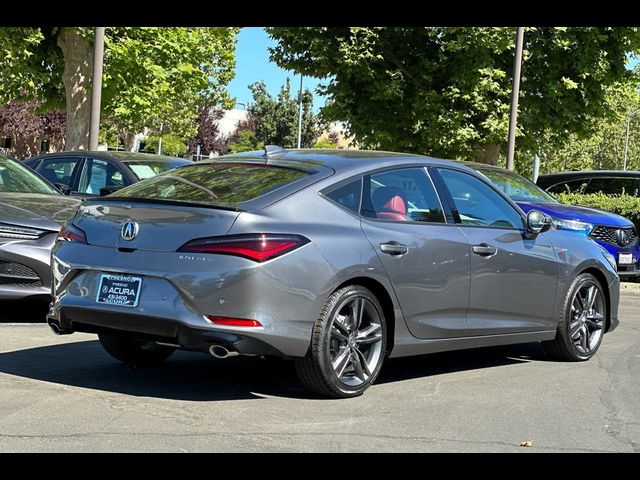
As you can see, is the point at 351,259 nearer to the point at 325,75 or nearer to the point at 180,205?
the point at 180,205

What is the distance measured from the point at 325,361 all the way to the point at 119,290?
1254 millimetres

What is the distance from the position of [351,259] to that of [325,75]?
2373 cm

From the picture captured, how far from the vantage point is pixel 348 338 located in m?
6.44

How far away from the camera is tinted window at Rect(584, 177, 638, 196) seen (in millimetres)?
19906

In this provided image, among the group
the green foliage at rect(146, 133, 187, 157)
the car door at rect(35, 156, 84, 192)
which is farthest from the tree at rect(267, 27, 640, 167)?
the green foliage at rect(146, 133, 187, 157)

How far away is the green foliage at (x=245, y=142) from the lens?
8456cm

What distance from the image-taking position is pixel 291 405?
6.24 meters

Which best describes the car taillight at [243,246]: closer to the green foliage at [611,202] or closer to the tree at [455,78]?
the green foliage at [611,202]

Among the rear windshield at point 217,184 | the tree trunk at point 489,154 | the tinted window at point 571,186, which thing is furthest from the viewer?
the tree trunk at point 489,154

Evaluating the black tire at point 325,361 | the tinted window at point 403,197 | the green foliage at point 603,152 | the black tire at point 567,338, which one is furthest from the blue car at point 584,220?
the green foliage at point 603,152

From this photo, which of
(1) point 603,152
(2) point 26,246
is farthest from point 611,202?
(1) point 603,152

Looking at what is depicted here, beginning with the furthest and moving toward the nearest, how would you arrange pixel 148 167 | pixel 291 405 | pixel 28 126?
pixel 28 126 < pixel 148 167 < pixel 291 405

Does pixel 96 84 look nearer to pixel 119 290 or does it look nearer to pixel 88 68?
pixel 88 68

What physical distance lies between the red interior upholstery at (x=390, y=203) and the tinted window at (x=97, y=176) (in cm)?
697
